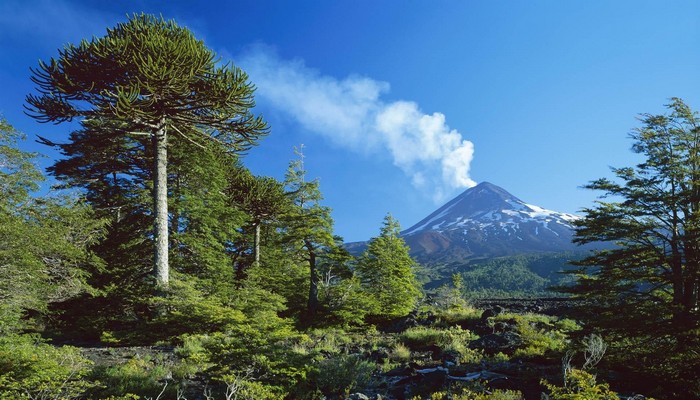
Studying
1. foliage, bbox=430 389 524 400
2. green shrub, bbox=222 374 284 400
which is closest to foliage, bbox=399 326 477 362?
foliage, bbox=430 389 524 400

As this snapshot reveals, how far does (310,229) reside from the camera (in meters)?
18.3

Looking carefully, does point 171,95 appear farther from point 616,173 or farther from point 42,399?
point 616,173

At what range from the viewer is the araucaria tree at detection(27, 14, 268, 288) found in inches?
527

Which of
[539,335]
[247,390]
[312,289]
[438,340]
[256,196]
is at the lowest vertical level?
[438,340]

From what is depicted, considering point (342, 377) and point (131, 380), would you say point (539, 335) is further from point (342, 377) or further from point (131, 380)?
point (131, 380)

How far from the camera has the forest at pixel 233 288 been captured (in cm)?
727

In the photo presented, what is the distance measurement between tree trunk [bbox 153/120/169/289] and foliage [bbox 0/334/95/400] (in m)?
7.26

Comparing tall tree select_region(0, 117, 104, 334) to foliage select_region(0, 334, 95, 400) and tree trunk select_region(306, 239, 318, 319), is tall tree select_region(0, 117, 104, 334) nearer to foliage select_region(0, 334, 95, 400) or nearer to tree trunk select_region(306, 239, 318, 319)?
foliage select_region(0, 334, 95, 400)

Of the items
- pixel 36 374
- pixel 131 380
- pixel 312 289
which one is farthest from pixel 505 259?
pixel 36 374

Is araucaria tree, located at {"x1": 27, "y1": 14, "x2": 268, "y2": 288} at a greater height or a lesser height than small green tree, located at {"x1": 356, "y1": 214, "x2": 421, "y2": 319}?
greater

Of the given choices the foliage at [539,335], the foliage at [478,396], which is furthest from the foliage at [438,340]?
the foliage at [478,396]

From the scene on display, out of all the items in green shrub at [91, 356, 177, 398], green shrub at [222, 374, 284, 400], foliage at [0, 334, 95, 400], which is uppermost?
foliage at [0, 334, 95, 400]

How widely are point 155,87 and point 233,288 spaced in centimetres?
879

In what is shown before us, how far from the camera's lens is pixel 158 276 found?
46.0 feet
